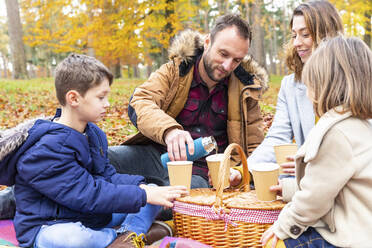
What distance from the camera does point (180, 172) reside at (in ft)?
7.24

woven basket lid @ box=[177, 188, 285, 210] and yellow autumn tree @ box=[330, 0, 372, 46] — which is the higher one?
yellow autumn tree @ box=[330, 0, 372, 46]

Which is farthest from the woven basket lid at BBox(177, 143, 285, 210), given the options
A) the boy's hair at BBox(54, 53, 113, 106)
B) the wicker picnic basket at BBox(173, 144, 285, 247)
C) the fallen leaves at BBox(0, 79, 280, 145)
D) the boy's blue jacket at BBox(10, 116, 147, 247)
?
the fallen leaves at BBox(0, 79, 280, 145)

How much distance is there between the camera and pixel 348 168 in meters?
1.56

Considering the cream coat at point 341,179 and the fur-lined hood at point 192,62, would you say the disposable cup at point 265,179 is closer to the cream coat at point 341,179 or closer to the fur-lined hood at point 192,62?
the cream coat at point 341,179

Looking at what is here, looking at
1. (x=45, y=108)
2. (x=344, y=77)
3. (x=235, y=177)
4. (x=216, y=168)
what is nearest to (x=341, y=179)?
(x=344, y=77)

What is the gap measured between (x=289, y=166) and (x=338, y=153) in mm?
642

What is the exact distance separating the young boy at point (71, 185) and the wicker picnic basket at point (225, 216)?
167 millimetres

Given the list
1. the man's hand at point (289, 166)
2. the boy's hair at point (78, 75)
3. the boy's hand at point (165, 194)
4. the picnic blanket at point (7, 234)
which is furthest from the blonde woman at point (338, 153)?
the picnic blanket at point (7, 234)

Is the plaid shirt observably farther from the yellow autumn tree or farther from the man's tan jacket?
the yellow autumn tree

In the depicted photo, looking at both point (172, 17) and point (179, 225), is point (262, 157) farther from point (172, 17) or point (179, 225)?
point (172, 17)

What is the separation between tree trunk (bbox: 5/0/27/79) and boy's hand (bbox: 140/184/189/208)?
14.6 metres

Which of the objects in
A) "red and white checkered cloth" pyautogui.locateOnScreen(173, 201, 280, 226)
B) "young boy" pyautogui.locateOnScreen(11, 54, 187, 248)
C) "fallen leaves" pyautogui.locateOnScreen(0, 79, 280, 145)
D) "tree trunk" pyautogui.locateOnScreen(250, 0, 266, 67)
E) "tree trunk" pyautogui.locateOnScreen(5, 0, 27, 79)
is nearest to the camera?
"red and white checkered cloth" pyautogui.locateOnScreen(173, 201, 280, 226)

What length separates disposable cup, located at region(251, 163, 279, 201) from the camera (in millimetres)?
2033

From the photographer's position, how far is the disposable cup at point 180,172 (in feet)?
7.15
